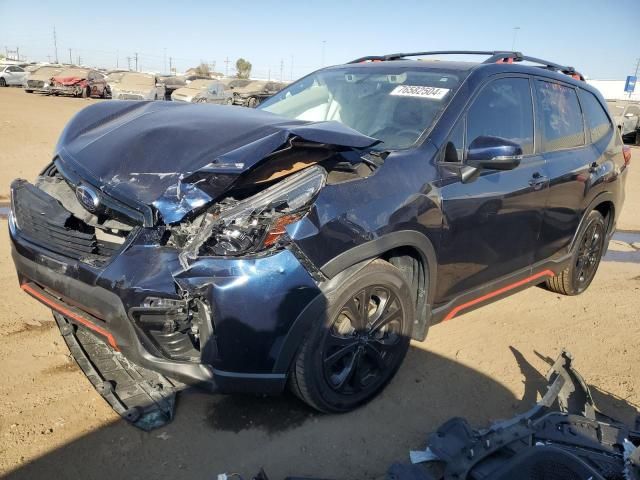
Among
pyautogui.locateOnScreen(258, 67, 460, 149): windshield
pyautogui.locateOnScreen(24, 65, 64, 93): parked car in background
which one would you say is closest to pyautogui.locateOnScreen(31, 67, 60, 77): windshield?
pyautogui.locateOnScreen(24, 65, 64, 93): parked car in background

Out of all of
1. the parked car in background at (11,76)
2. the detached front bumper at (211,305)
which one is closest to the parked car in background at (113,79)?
the parked car in background at (11,76)

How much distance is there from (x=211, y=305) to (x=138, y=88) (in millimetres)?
22514

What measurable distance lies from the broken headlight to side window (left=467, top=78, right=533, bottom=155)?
1.37m

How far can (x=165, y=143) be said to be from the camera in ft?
8.82

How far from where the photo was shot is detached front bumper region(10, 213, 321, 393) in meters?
2.24

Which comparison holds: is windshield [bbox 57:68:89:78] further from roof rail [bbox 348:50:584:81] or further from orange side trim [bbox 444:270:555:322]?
orange side trim [bbox 444:270:555:322]

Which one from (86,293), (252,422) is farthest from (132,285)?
(252,422)

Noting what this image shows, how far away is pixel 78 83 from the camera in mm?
27047

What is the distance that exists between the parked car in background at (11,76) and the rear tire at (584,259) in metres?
37.4

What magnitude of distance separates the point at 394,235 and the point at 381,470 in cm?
113

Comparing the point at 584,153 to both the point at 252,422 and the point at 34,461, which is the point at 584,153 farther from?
the point at 34,461

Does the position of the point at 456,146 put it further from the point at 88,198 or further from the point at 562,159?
the point at 88,198

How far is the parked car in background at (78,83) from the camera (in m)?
27.0

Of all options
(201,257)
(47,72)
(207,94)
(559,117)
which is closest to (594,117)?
(559,117)
